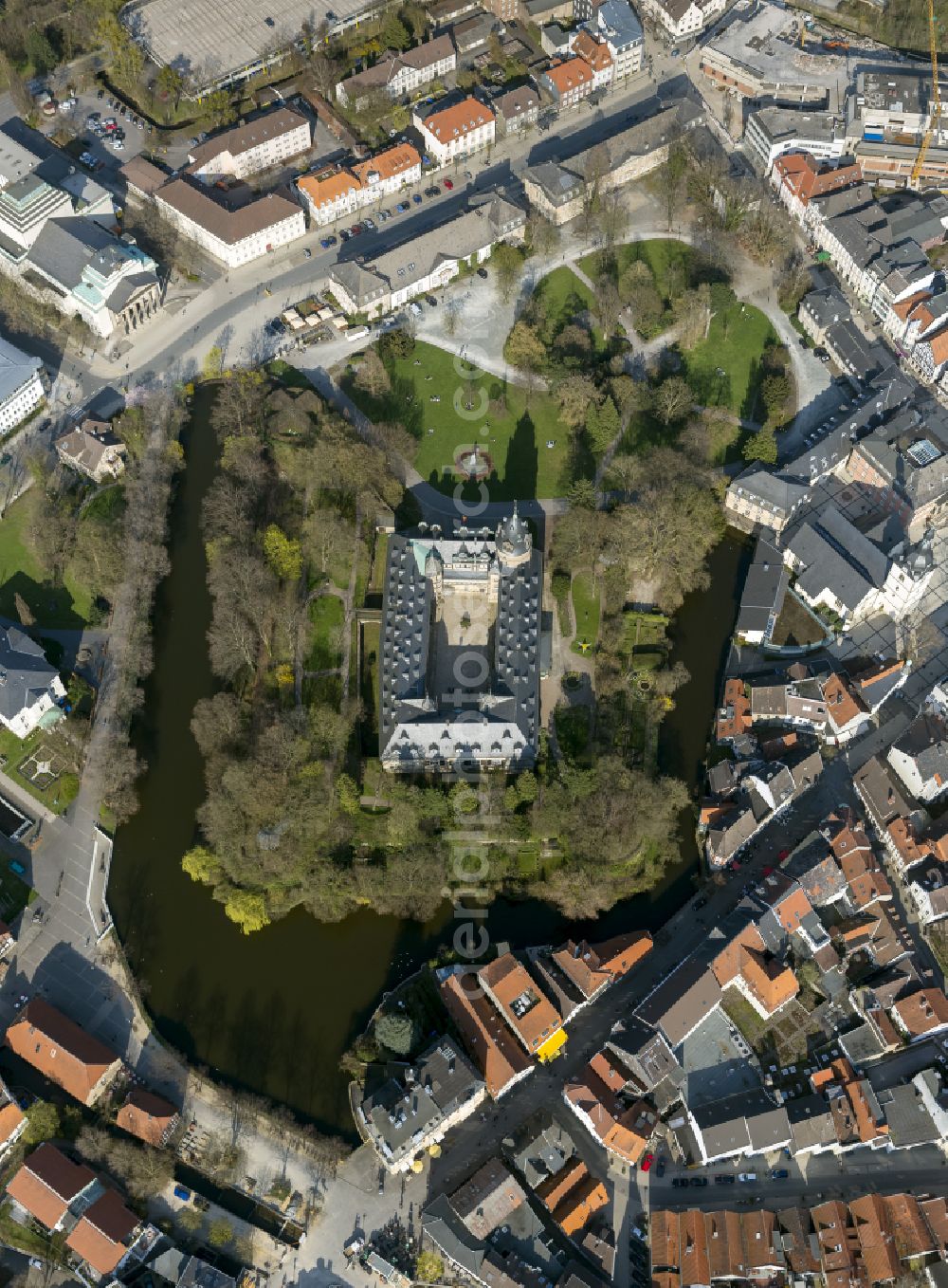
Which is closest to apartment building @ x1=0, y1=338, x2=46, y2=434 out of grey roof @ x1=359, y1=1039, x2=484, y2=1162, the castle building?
the castle building

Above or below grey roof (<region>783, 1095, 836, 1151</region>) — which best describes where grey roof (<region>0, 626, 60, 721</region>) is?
above

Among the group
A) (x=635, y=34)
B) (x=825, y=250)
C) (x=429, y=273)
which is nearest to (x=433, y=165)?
(x=429, y=273)

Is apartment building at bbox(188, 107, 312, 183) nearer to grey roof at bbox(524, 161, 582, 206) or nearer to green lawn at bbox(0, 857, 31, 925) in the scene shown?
grey roof at bbox(524, 161, 582, 206)

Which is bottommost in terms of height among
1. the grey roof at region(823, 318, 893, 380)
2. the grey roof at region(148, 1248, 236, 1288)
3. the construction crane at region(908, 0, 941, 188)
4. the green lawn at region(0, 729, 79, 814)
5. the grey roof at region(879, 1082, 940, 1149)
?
the grey roof at region(879, 1082, 940, 1149)

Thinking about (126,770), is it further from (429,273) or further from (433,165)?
(433,165)

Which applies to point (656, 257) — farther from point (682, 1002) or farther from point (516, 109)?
point (682, 1002)

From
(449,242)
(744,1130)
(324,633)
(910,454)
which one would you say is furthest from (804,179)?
(744,1130)

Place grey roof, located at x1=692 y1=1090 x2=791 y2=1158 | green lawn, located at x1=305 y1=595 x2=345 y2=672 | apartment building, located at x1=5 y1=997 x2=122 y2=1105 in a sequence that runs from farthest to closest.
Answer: green lawn, located at x1=305 y1=595 x2=345 y2=672 < apartment building, located at x1=5 y1=997 x2=122 y2=1105 < grey roof, located at x1=692 y1=1090 x2=791 y2=1158
